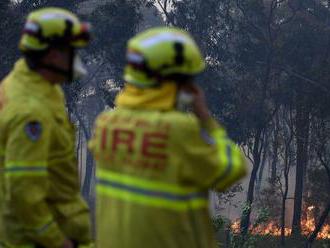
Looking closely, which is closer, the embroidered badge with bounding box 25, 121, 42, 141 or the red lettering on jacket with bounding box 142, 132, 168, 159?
the red lettering on jacket with bounding box 142, 132, 168, 159

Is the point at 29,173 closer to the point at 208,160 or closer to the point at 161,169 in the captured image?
the point at 161,169

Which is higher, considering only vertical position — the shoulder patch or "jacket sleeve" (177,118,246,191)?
the shoulder patch

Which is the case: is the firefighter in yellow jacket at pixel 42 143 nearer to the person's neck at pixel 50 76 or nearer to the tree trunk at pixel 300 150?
the person's neck at pixel 50 76

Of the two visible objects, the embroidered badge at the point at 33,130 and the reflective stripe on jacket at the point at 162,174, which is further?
the embroidered badge at the point at 33,130

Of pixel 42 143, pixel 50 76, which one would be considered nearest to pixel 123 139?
pixel 42 143

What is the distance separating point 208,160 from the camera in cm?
297

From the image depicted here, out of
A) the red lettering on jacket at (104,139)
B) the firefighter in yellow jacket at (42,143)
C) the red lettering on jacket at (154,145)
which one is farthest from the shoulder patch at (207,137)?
the firefighter in yellow jacket at (42,143)

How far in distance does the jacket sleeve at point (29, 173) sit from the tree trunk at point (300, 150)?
20.6 meters

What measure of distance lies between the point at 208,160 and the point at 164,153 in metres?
0.16

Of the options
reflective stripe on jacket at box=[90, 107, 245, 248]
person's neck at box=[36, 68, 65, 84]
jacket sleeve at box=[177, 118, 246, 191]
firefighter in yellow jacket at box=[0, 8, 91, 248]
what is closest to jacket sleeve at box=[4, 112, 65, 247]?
firefighter in yellow jacket at box=[0, 8, 91, 248]

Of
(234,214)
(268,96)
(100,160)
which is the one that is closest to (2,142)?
(100,160)

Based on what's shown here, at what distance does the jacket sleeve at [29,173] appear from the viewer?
135 inches

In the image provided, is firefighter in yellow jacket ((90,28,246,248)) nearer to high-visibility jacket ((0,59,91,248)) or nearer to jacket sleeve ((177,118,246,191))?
jacket sleeve ((177,118,246,191))

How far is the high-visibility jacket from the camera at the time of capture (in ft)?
11.3
